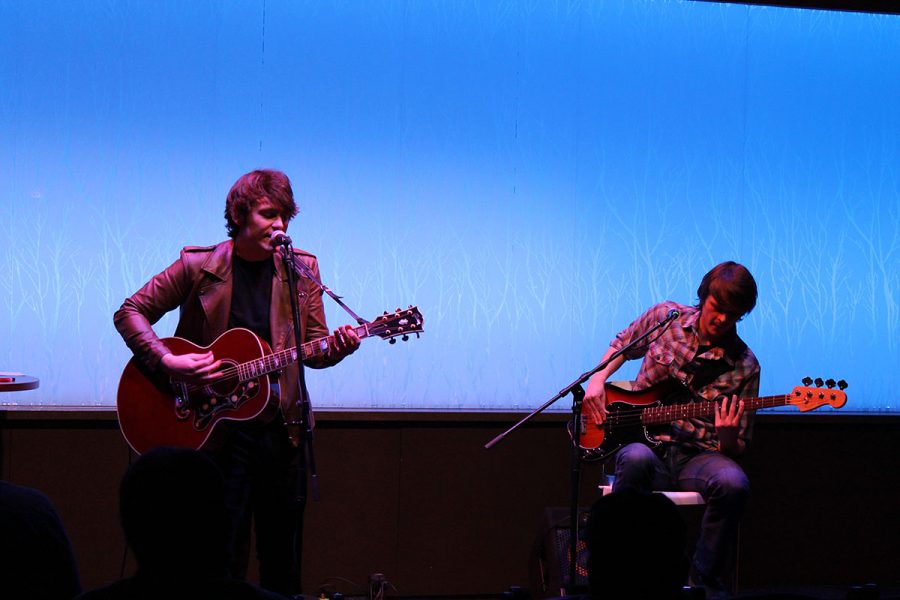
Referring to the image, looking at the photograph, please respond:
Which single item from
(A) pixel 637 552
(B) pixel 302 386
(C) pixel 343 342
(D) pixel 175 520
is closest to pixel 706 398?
(C) pixel 343 342

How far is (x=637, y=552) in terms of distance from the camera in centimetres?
183

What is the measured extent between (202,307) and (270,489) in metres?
0.73

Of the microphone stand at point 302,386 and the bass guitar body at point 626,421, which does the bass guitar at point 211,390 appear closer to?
the microphone stand at point 302,386

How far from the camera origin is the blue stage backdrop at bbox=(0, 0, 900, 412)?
15.3ft

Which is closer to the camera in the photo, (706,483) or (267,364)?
(267,364)

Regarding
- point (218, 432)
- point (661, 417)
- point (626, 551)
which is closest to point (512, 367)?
point (661, 417)

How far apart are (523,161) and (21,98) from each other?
2491 mm

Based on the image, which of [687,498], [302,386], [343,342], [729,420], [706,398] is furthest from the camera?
[706,398]

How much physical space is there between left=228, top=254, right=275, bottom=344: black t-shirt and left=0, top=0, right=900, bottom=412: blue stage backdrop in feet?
3.69

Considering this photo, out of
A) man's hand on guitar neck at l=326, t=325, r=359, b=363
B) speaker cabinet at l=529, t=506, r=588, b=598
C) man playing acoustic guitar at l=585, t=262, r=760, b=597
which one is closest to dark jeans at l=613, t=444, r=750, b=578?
man playing acoustic guitar at l=585, t=262, r=760, b=597

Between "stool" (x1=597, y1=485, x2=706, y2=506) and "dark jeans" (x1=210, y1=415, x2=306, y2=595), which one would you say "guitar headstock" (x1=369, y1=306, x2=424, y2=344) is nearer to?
"dark jeans" (x1=210, y1=415, x2=306, y2=595)

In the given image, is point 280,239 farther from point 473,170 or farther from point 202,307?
point 473,170

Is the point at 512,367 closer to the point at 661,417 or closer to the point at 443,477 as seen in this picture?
the point at 443,477

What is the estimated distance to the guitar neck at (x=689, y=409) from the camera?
4133 millimetres
